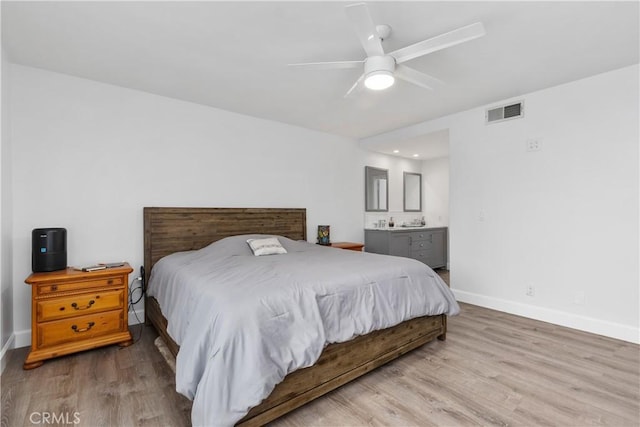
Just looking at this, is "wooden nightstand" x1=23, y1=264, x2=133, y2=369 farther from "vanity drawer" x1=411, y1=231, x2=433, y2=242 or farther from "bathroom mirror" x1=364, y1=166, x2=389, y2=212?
"vanity drawer" x1=411, y1=231, x2=433, y2=242

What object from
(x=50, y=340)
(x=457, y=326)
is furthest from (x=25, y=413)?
(x=457, y=326)

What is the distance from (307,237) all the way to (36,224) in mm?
3047

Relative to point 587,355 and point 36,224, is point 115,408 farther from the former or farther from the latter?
point 587,355

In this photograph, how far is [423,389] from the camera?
6.61ft

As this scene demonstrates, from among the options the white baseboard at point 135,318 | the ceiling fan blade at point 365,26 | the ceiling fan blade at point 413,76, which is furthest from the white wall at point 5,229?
the ceiling fan blade at point 413,76

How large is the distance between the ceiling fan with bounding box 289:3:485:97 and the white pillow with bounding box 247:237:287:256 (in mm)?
1814

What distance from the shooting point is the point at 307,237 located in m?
4.64

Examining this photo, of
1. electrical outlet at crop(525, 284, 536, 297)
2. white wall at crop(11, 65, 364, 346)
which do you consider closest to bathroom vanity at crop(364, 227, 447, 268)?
white wall at crop(11, 65, 364, 346)

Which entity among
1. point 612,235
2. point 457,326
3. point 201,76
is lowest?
point 457,326

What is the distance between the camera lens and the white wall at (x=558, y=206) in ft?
9.23

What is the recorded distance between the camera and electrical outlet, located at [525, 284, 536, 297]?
339 cm

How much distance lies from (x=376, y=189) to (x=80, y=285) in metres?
4.50

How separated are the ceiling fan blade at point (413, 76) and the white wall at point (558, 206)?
5.58 ft

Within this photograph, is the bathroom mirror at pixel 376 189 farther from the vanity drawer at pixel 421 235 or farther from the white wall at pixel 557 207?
→ the white wall at pixel 557 207
